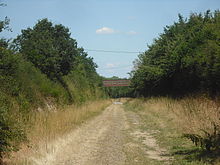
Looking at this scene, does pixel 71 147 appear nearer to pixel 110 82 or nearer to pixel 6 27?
pixel 6 27

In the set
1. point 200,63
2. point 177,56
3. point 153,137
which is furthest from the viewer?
point 177,56

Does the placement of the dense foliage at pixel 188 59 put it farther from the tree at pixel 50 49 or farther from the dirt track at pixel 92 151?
the tree at pixel 50 49

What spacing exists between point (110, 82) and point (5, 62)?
285 ft

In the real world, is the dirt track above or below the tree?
below

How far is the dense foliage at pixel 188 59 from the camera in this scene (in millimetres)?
17844

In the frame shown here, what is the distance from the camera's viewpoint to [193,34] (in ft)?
84.3

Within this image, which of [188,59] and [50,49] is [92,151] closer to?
[188,59]

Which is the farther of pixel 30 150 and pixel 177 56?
pixel 177 56

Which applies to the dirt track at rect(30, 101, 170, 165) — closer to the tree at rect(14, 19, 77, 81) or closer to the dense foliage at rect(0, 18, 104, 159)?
the dense foliage at rect(0, 18, 104, 159)

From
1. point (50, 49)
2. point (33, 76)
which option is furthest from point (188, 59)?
point (50, 49)

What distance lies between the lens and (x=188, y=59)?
22.0 meters

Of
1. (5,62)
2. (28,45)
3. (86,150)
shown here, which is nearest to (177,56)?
(28,45)

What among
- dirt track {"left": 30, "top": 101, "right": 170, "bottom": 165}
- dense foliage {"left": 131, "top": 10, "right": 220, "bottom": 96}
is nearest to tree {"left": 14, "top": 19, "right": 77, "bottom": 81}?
dense foliage {"left": 131, "top": 10, "right": 220, "bottom": 96}

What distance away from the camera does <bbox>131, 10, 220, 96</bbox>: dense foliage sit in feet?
58.5
